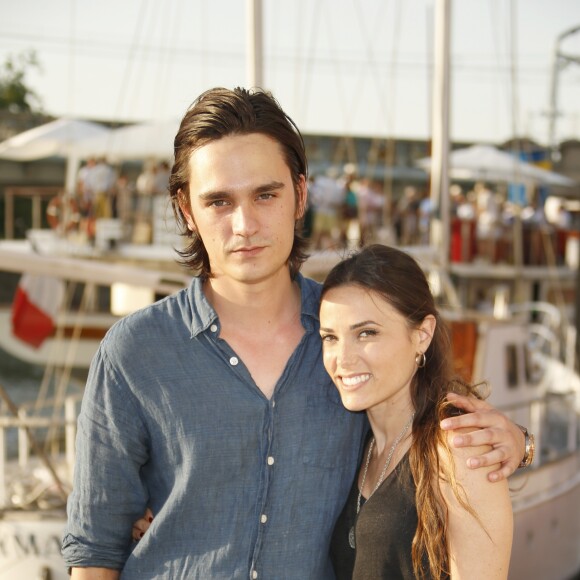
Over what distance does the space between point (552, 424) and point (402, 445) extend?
8772mm

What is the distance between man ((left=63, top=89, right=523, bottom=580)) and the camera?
2154mm

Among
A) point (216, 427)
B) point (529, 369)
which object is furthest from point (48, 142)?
point (216, 427)

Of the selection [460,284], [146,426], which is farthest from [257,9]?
[460,284]

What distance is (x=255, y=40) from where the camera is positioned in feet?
18.9

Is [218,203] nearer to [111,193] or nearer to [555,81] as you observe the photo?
[111,193]

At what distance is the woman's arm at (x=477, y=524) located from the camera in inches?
79.9

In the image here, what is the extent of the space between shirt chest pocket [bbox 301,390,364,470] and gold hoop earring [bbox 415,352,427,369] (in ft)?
0.71

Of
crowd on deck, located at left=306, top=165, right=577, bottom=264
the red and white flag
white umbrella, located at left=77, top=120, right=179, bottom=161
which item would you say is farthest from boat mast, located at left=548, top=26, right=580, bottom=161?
the red and white flag

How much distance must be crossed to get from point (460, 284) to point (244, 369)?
1870 centimetres

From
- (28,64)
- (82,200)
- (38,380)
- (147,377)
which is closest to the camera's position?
(147,377)

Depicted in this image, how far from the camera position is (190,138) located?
221 cm

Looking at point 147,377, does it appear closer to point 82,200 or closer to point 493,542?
point 493,542

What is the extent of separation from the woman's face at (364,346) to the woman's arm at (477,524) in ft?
0.91

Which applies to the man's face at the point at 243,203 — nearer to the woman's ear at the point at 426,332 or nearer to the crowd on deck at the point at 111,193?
the woman's ear at the point at 426,332
